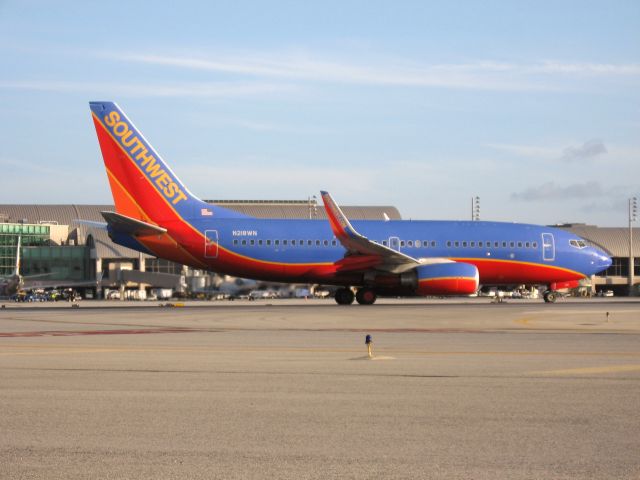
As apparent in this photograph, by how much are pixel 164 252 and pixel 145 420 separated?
32.8 meters

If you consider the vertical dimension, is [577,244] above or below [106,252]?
below

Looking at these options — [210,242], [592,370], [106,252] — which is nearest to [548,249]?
[210,242]

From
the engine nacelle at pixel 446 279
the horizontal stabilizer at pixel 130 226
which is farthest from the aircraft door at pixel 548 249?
the horizontal stabilizer at pixel 130 226

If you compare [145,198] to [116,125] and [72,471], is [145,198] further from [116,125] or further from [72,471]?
[72,471]

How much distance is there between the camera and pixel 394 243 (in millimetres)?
44625

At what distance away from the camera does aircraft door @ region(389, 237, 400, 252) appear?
44500mm

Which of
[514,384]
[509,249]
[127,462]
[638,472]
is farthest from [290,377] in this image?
[509,249]

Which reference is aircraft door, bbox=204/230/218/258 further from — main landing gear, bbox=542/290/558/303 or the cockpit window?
the cockpit window

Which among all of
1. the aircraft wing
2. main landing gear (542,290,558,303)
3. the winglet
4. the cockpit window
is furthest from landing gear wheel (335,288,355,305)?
the cockpit window

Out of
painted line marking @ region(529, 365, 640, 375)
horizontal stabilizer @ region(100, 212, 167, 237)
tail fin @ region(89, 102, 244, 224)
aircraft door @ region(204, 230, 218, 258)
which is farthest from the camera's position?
aircraft door @ region(204, 230, 218, 258)

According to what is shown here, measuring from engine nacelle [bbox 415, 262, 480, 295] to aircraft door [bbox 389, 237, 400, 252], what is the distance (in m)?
2.93

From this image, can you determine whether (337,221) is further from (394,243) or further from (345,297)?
(345,297)

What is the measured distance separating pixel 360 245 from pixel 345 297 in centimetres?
434

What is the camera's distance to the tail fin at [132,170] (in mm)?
42656
